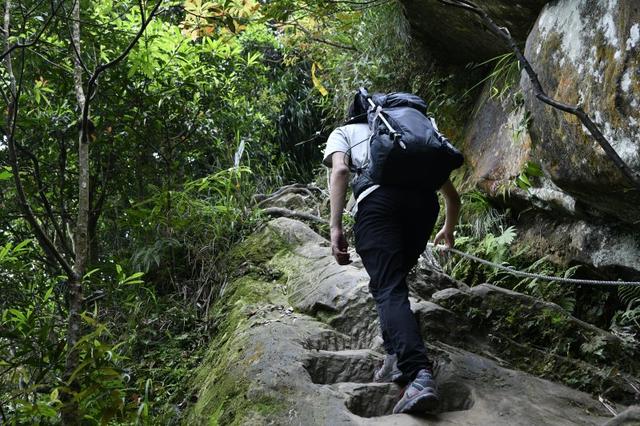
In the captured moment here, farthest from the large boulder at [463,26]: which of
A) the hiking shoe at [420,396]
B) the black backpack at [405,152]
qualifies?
the hiking shoe at [420,396]

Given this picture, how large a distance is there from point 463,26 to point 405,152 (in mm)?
3479

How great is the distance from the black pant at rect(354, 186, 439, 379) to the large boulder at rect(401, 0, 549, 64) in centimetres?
231

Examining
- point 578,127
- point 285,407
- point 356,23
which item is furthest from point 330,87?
point 285,407

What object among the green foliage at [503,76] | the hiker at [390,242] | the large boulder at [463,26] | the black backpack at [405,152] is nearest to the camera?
the hiker at [390,242]

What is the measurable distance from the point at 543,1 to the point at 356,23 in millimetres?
4227

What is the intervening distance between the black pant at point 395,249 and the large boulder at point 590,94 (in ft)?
3.47

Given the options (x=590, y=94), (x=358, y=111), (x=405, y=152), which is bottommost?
(x=405, y=152)

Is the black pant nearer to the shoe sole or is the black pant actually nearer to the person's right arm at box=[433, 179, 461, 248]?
the shoe sole

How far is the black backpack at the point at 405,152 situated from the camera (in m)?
3.45

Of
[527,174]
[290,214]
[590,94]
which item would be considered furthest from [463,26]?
[590,94]

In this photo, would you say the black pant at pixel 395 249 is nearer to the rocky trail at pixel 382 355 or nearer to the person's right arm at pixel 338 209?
the person's right arm at pixel 338 209

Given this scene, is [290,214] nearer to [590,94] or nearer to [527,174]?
[527,174]

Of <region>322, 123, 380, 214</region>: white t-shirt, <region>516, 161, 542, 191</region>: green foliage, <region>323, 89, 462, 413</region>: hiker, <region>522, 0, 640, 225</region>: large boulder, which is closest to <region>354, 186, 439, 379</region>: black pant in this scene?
<region>323, 89, 462, 413</region>: hiker

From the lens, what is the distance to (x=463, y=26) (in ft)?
21.1
